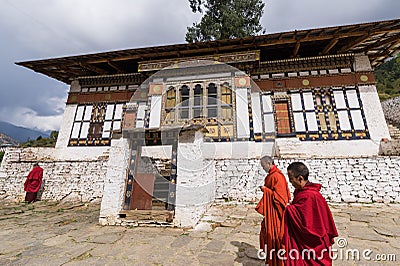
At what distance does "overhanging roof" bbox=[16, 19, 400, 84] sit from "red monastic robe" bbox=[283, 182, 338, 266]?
8.59m

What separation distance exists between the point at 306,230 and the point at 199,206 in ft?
10.3

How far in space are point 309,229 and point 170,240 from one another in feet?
8.08

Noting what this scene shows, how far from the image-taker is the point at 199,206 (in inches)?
187

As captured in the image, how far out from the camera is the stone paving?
9.21ft

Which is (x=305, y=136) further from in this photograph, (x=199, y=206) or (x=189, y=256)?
(x=189, y=256)

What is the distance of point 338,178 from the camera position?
6.32 m

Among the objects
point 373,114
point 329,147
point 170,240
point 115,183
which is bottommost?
point 170,240

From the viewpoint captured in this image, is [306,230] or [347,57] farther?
[347,57]

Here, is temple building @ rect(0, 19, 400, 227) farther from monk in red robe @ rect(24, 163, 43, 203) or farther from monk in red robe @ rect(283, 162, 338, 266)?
monk in red robe @ rect(283, 162, 338, 266)

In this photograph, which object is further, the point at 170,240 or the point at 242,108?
the point at 242,108

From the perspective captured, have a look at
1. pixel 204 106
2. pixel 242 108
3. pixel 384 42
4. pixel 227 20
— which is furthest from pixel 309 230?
pixel 227 20

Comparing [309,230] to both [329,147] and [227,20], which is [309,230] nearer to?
[329,147]

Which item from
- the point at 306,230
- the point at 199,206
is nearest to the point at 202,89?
the point at 199,206

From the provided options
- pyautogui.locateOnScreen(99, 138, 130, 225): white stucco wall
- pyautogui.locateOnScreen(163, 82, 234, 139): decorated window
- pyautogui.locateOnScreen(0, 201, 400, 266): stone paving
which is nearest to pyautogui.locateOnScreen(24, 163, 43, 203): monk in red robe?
pyautogui.locateOnScreen(0, 201, 400, 266): stone paving
